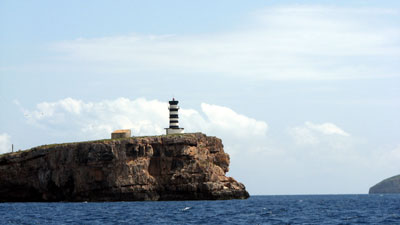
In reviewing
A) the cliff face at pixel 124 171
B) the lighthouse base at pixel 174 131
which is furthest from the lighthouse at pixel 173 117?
the cliff face at pixel 124 171

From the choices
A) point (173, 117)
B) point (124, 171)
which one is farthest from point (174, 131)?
point (124, 171)

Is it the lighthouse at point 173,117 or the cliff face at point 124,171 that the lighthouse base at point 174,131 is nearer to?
the lighthouse at point 173,117

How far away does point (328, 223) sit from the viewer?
203 ft

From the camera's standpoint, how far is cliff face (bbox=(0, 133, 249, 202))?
108 metres

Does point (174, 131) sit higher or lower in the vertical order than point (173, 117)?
lower

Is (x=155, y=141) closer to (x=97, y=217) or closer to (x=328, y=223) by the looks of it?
(x=97, y=217)

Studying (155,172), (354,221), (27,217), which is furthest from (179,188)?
(354,221)

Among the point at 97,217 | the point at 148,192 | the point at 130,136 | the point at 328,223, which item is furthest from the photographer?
the point at 130,136

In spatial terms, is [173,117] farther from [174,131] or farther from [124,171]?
[124,171]

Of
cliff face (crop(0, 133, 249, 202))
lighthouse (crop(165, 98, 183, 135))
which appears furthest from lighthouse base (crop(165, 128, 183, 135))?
cliff face (crop(0, 133, 249, 202))

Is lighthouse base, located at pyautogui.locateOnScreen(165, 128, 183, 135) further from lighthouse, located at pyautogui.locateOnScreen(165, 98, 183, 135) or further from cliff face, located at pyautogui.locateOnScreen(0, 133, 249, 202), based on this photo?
cliff face, located at pyautogui.locateOnScreen(0, 133, 249, 202)

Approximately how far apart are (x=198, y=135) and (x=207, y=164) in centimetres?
616

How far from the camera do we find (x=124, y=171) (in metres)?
108

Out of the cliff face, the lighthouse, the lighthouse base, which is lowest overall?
the cliff face
